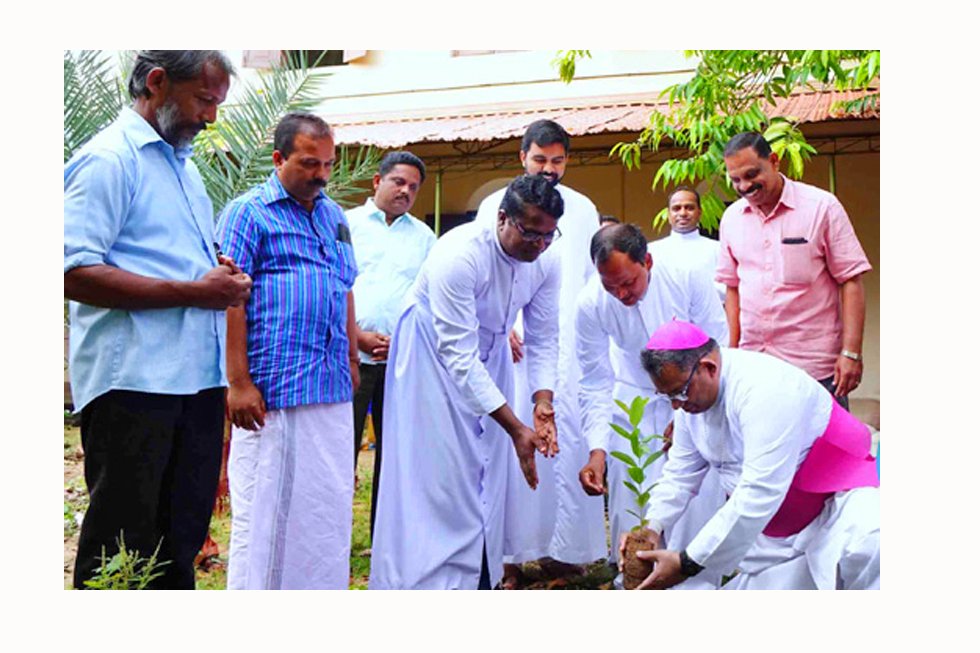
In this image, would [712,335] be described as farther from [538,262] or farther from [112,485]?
[112,485]

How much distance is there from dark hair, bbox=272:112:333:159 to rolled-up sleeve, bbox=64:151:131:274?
23.1 inches

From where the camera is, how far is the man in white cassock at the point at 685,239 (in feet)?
14.3

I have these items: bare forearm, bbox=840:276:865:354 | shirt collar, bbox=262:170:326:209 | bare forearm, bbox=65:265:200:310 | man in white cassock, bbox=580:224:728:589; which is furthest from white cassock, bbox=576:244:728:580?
bare forearm, bbox=65:265:200:310

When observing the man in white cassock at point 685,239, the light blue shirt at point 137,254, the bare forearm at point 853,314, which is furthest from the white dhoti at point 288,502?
the bare forearm at point 853,314

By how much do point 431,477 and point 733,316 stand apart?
4.39 ft

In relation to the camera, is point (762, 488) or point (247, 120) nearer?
point (762, 488)

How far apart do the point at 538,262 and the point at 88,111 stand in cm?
175

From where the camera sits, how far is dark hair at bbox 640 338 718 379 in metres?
3.56

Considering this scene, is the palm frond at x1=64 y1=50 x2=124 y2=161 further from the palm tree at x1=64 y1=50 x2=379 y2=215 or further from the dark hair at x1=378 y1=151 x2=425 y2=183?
the dark hair at x1=378 y1=151 x2=425 y2=183

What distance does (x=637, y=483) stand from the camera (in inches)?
159

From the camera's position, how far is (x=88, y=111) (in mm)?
3912

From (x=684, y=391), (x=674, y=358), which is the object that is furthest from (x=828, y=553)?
(x=674, y=358)

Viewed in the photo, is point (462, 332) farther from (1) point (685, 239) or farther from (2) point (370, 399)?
(1) point (685, 239)
